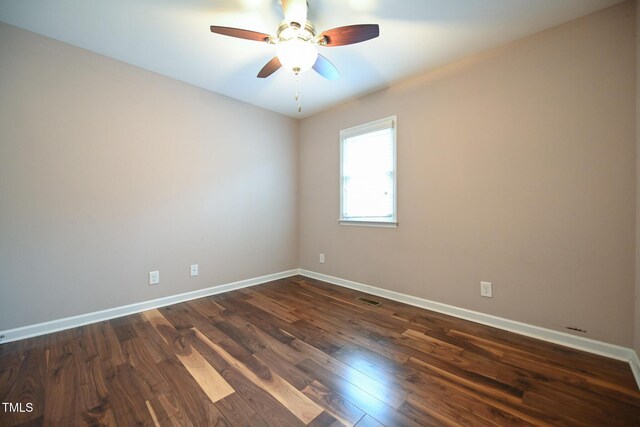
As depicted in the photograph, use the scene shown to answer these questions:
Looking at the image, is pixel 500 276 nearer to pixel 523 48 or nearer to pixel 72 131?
pixel 523 48

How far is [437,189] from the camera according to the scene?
2.50 metres

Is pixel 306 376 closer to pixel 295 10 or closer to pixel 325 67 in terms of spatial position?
pixel 325 67

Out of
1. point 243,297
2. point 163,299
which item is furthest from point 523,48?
point 163,299

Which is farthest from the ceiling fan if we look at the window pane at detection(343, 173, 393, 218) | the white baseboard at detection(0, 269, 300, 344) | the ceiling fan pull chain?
the white baseboard at detection(0, 269, 300, 344)

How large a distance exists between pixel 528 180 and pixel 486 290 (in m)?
1.02

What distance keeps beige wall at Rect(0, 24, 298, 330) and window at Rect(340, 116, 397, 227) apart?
4.24ft

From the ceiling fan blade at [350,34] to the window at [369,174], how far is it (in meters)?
1.30

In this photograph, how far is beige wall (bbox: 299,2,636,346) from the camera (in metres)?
1.70

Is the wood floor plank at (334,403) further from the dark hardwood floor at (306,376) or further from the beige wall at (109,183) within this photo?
the beige wall at (109,183)

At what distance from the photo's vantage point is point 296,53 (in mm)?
1629

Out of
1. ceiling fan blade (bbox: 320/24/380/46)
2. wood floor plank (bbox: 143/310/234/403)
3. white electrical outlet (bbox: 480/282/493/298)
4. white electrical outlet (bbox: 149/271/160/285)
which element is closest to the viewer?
wood floor plank (bbox: 143/310/234/403)

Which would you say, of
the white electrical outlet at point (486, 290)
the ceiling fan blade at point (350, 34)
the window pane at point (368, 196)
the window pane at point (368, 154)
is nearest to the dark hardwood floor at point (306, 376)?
the white electrical outlet at point (486, 290)

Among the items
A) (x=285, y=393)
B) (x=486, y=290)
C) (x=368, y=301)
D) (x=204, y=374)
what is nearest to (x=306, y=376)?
(x=285, y=393)

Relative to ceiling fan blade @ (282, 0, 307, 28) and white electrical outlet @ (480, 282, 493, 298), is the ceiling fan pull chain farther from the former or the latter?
white electrical outlet @ (480, 282, 493, 298)
